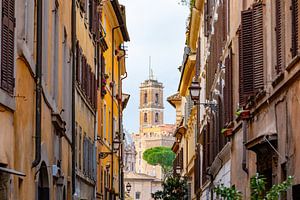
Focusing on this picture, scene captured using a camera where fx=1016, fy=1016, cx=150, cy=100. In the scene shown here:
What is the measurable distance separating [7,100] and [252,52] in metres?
6.82

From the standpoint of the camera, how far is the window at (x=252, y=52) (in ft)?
58.6

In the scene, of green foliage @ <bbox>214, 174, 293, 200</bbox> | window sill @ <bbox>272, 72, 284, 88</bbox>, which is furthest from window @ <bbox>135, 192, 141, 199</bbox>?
green foliage @ <bbox>214, 174, 293, 200</bbox>

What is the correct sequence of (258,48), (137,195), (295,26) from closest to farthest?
(295,26), (258,48), (137,195)

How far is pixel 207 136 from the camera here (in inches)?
1412

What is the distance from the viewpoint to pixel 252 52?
18469 millimetres

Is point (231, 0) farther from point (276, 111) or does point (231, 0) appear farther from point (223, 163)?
point (276, 111)

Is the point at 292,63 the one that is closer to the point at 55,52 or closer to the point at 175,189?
the point at 55,52

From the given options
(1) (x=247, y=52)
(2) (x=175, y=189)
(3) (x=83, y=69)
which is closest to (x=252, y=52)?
(1) (x=247, y=52)

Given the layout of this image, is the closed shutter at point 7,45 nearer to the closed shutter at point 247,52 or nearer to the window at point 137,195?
the closed shutter at point 247,52

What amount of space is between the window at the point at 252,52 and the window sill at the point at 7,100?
5.66 meters

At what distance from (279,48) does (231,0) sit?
348 inches

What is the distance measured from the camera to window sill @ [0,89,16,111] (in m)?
12.4

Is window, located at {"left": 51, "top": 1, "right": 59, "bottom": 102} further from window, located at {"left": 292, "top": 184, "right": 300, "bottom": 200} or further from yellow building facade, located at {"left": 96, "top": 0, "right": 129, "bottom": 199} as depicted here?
yellow building facade, located at {"left": 96, "top": 0, "right": 129, "bottom": 199}

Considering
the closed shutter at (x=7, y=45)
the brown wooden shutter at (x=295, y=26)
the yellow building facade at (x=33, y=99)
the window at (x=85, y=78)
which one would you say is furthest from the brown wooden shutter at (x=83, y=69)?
the brown wooden shutter at (x=295, y=26)
